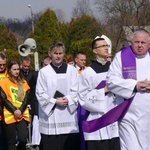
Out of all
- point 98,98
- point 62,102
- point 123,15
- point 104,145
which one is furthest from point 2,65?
point 123,15

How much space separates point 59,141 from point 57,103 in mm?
636

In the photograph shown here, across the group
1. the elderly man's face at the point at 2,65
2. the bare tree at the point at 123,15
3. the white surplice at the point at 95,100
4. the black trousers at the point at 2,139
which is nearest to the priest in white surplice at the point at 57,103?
the white surplice at the point at 95,100

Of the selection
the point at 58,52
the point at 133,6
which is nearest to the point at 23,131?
the point at 58,52

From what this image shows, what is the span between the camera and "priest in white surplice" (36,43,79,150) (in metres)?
7.25

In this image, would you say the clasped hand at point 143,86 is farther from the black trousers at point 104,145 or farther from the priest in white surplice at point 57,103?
the priest in white surplice at point 57,103

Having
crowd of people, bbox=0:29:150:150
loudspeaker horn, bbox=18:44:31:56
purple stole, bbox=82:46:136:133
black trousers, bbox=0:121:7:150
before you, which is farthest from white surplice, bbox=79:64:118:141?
loudspeaker horn, bbox=18:44:31:56

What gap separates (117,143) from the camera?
22.2 ft

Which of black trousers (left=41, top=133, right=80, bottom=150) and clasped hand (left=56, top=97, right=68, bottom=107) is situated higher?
clasped hand (left=56, top=97, right=68, bottom=107)

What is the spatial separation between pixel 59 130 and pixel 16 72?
1.47 m

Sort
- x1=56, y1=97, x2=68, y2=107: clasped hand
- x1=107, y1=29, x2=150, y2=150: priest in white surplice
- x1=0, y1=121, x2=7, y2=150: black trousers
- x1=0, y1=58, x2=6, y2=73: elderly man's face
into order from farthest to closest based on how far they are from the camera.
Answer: x1=0, y1=58, x2=6, y2=73: elderly man's face < x1=0, y1=121, x2=7, y2=150: black trousers < x1=56, y1=97, x2=68, y2=107: clasped hand < x1=107, y1=29, x2=150, y2=150: priest in white surplice

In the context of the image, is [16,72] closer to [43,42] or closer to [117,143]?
[117,143]

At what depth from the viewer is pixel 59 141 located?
7328mm

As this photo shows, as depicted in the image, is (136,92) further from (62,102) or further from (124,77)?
(62,102)

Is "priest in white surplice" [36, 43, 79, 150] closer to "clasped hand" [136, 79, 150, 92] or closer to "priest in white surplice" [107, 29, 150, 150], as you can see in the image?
"priest in white surplice" [107, 29, 150, 150]
